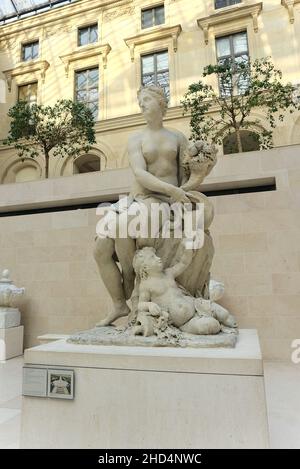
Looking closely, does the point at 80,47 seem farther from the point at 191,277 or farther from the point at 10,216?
the point at 191,277

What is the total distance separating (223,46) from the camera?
16.0 metres

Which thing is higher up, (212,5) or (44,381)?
(212,5)

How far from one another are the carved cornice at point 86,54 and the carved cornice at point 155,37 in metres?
1.15

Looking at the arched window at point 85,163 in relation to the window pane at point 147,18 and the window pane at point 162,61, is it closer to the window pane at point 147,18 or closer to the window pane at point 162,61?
the window pane at point 162,61

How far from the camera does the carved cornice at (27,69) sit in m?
18.6

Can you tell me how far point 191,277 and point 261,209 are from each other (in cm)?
460

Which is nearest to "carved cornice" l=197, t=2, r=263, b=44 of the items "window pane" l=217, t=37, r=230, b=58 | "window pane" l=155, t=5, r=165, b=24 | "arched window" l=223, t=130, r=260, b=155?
"window pane" l=217, t=37, r=230, b=58

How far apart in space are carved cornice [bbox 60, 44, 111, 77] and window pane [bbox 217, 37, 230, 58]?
5.32 meters

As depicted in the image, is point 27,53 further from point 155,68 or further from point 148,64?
point 155,68

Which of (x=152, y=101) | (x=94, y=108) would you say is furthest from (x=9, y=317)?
(x=94, y=108)

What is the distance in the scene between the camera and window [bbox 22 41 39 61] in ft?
63.6

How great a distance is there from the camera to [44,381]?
8.84 ft

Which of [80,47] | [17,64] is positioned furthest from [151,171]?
[17,64]

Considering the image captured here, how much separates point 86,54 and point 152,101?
16.5 meters
